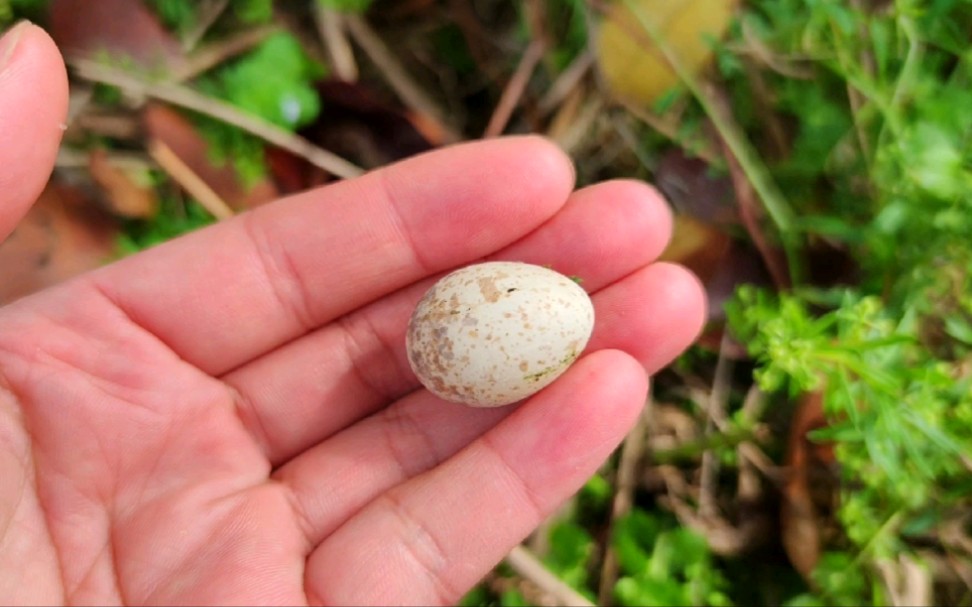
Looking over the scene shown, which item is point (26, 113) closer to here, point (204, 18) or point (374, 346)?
point (374, 346)

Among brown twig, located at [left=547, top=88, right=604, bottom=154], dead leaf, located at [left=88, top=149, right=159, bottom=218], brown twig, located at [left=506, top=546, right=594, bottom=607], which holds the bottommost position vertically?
brown twig, located at [left=506, top=546, right=594, bottom=607]

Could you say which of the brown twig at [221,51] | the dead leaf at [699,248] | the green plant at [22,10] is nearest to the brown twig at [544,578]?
the dead leaf at [699,248]

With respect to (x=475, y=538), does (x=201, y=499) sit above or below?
above

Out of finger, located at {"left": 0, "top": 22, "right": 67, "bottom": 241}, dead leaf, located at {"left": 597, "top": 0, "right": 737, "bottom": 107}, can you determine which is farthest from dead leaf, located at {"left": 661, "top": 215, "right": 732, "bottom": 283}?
finger, located at {"left": 0, "top": 22, "right": 67, "bottom": 241}

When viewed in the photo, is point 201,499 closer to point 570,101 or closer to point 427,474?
point 427,474

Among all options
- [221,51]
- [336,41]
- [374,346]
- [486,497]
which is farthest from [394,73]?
[486,497]

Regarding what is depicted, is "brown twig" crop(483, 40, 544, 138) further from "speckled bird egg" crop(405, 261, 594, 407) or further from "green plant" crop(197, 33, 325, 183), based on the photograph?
"speckled bird egg" crop(405, 261, 594, 407)

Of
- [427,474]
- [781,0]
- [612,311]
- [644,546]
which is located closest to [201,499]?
Result: [427,474]

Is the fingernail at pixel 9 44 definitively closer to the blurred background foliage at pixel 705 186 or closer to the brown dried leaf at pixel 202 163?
the blurred background foliage at pixel 705 186

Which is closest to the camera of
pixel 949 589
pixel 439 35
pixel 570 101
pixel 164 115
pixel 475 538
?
pixel 475 538
